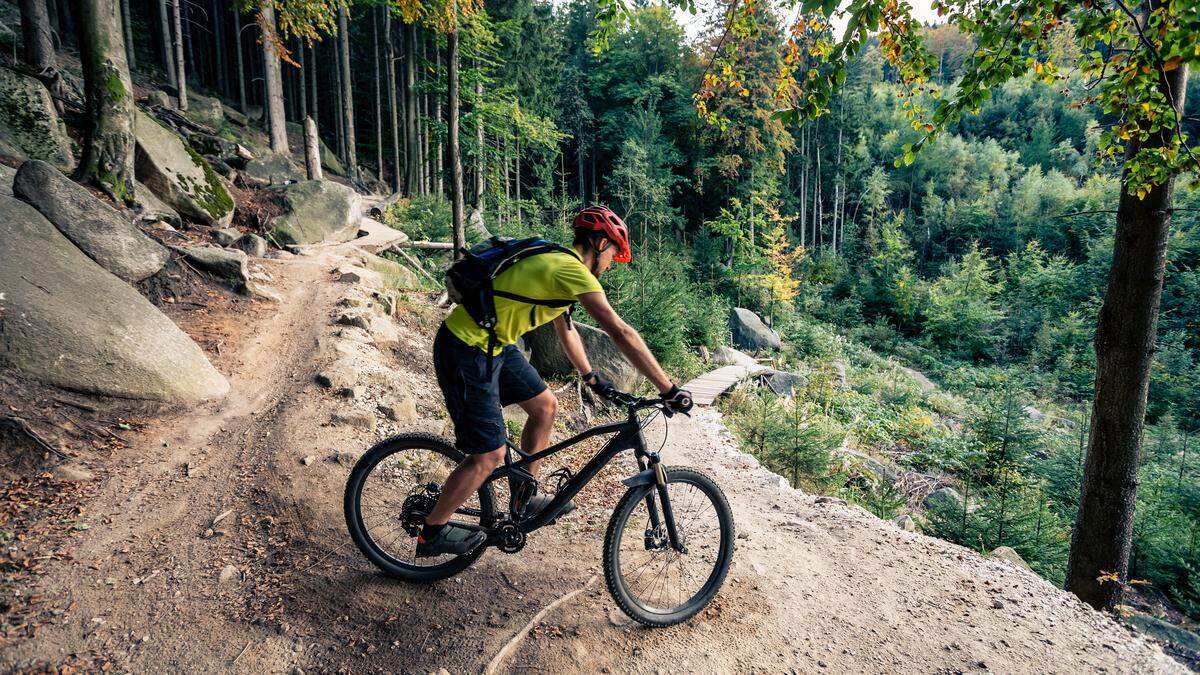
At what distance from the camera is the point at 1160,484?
9180 millimetres

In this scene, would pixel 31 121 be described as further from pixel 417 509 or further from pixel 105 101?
pixel 417 509

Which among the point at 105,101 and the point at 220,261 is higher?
the point at 105,101

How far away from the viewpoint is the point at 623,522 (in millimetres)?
3041

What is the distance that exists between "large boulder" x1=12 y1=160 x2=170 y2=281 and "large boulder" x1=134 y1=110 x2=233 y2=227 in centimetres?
317

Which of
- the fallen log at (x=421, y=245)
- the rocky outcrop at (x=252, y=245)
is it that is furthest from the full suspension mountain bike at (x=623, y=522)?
the fallen log at (x=421, y=245)

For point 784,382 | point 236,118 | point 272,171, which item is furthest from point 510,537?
point 236,118

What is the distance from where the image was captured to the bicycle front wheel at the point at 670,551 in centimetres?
303

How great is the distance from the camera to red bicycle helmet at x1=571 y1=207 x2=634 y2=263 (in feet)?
9.71

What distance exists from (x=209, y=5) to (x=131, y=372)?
36.5 metres

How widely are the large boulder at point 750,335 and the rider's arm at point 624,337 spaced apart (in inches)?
768

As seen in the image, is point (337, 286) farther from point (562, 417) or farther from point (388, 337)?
point (562, 417)

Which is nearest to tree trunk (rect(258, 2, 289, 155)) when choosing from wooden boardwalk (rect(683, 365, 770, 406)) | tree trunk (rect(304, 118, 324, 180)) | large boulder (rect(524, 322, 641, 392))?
tree trunk (rect(304, 118, 324, 180))

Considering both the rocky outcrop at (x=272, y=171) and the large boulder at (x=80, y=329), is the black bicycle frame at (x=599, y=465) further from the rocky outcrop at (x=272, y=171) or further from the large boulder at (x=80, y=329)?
the rocky outcrop at (x=272, y=171)

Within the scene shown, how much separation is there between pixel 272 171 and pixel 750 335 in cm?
1724
